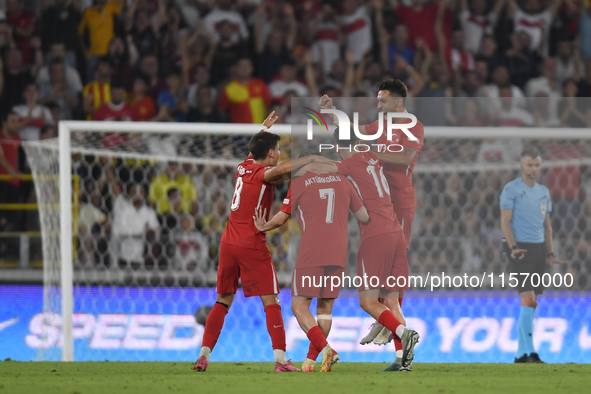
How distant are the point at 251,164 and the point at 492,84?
5.46 metres

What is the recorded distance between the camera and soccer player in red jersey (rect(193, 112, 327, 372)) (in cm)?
443

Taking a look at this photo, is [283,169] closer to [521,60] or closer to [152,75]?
[152,75]

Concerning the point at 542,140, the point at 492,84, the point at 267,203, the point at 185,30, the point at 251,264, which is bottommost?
the point at 251,264

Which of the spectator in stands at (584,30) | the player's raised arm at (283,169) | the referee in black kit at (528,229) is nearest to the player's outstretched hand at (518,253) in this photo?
the referee in black kit at (528,229)

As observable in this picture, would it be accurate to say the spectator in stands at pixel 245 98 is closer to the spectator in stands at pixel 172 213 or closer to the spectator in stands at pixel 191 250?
the spectator in stands at pixel 172 213

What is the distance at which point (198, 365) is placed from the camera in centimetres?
447

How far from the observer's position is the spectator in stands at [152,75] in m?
9.10

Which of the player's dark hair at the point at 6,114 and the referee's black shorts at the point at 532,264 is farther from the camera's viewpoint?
the player's dark hair at the point at 6,114

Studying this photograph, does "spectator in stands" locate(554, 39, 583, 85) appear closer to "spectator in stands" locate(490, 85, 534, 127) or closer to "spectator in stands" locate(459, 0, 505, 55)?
"spectator in stands" locate(459, 0, 505, 55)

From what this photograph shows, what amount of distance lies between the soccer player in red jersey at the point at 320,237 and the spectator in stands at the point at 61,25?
18.8 ft

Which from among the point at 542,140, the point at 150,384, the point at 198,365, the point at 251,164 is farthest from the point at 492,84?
the point at 150,384

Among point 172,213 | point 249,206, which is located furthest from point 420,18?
point 249,206

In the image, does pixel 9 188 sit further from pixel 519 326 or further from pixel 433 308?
pixel 519 326

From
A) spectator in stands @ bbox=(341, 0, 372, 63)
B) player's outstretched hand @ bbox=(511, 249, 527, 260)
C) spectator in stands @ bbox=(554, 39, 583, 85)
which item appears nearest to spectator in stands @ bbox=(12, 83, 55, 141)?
spectator in stands @ bbox=(341, 0, 372, 63)
